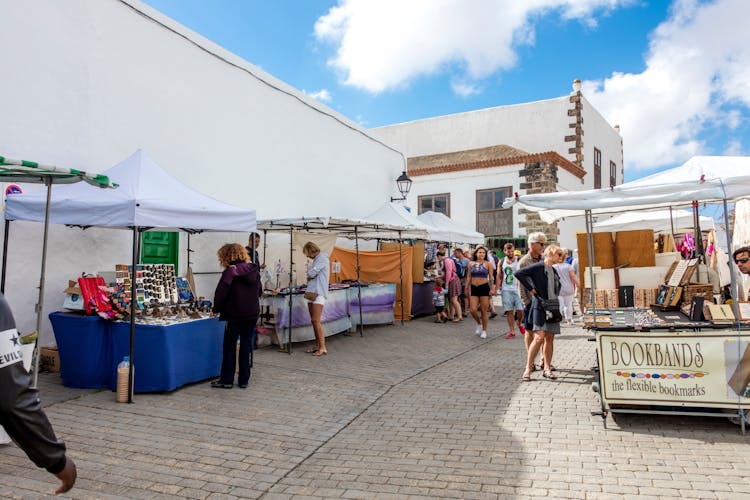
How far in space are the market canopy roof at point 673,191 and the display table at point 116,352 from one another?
162 inches

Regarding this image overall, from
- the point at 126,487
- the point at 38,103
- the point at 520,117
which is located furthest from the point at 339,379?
the point at 520,117

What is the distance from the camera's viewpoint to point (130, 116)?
788cm

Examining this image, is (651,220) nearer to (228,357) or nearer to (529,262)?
(529,262)

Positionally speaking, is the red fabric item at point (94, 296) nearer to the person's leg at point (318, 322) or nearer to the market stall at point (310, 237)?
the market stall at point (310, 237)

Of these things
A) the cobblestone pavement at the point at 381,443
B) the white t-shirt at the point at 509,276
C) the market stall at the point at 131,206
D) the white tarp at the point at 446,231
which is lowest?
the cobblestone pavement at the point at 381,443

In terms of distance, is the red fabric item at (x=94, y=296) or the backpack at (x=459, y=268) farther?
the backpack at (x=459, y=268)

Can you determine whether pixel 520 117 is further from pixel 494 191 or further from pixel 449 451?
pixel 449 451

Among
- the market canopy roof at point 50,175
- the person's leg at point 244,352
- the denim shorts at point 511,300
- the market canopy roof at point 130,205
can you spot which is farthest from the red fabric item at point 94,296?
the denim shorts at point 511,300

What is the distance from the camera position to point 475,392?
624cm

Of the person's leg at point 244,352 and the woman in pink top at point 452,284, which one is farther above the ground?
the woman in pink top at point 452,284

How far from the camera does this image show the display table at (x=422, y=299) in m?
13.0

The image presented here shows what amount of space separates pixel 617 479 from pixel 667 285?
3.73 meters

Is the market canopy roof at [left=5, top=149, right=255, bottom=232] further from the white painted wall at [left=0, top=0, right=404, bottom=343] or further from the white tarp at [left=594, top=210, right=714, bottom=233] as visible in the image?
the white tarp at [left=594, top=210, right=714, bottom=233]

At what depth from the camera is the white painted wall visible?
6.54 m
